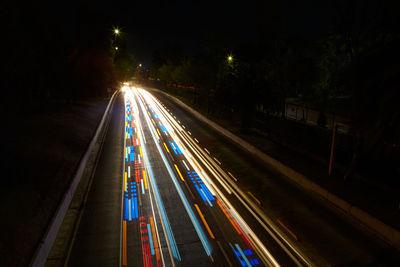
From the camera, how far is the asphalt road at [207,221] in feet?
26.5

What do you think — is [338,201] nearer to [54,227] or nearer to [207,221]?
[207,221]

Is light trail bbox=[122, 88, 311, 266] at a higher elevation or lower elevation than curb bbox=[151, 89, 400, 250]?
lower

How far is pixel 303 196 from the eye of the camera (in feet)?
39.6

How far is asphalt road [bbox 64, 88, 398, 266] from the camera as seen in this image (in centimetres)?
806

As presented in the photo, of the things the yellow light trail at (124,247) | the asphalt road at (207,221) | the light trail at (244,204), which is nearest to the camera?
the yellow light trail at (124,247)

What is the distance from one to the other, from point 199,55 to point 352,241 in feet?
151

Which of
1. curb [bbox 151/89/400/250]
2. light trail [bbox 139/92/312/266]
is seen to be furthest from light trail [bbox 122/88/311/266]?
curb [bbox 151/89/400/250]

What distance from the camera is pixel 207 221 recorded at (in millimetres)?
10039

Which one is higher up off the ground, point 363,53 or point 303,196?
point 363,53

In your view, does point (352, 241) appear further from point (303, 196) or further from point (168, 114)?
point (168, 114)

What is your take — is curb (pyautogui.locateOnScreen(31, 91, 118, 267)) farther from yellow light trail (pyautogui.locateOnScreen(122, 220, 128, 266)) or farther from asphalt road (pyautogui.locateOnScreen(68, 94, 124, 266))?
yellow light trail (pyautogui.locateOnScreen(122, 220, 128, 266))

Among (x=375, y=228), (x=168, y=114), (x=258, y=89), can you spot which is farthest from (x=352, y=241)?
(x=168, y=114)

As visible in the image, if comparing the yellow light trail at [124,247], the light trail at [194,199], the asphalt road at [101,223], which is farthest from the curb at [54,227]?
the light trail at [194,199]

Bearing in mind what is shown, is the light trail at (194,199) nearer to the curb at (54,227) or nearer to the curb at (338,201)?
the curb at (54,227)
